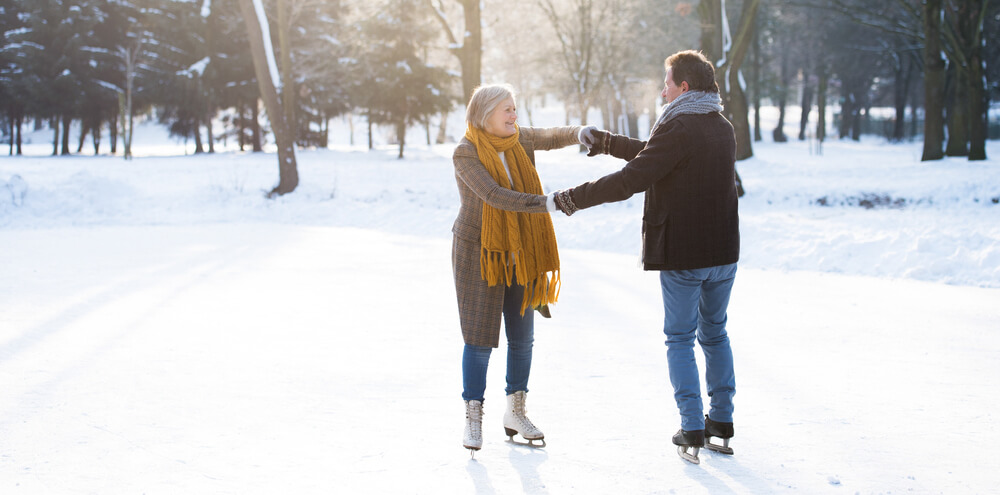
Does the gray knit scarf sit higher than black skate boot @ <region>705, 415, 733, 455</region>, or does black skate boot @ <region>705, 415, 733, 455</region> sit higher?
the gray knit scarf

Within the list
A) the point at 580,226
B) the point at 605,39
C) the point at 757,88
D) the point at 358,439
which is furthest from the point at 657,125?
the point at 757,88

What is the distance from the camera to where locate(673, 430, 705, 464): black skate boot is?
3.74 meters

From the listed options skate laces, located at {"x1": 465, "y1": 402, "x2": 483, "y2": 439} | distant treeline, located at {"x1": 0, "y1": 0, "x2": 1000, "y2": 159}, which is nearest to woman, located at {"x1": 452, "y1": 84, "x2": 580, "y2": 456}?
skate laces, located at {"x1": 465, "y1": 402, "x2": 483, "y2": 439}

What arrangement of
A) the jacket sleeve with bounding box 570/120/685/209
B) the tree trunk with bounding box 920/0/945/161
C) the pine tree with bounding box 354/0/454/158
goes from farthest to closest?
the pine tree with bounding box 354/0/454/158 → the tree trunk with bounding box 920/0/945/161 → the jacket sleeve with bounding box 570/120/685/209

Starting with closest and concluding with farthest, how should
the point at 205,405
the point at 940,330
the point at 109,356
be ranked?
the point at 205,405 < the point at 109,356 < the point at 940,330

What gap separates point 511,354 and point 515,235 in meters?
0.66

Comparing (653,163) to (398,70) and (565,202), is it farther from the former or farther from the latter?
(398,70)

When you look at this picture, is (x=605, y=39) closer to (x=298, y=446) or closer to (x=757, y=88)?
(x=757, y=88)

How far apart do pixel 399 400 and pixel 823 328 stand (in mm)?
3765

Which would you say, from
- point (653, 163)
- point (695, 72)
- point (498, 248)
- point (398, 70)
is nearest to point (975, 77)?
point (398, 70)

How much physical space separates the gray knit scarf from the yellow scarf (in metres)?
0.77

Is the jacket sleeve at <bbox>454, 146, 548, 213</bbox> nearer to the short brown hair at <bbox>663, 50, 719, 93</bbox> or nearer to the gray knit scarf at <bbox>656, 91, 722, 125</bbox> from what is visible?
the gray knit scarf at <bbox>656, 91, 722, 125</bbox>

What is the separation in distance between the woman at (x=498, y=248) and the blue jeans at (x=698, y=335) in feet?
2.03

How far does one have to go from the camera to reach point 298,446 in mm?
4027
